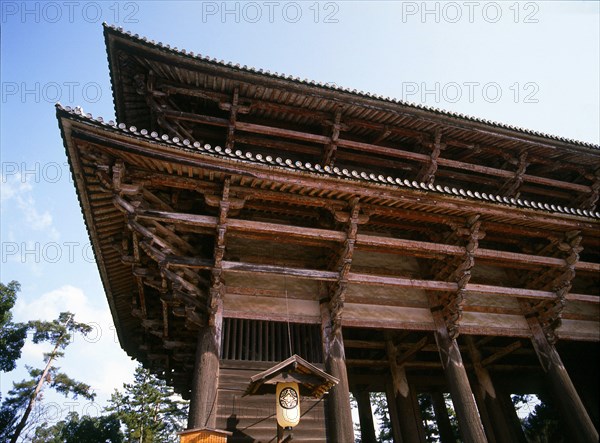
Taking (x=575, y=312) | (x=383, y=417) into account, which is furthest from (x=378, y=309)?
(x=383, y=417)

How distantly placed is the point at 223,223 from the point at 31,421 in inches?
1107

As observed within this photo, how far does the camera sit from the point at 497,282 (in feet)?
34.7

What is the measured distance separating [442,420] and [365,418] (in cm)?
289

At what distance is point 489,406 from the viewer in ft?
40.3

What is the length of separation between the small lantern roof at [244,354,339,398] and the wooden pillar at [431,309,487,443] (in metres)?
3.44

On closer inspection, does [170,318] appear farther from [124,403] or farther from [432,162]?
[124,403]

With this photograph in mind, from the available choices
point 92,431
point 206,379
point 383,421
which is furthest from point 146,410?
point 206,379

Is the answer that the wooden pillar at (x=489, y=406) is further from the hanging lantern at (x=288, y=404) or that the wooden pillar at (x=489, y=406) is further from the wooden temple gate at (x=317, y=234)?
the hanging lantern at (x=288, y=404)

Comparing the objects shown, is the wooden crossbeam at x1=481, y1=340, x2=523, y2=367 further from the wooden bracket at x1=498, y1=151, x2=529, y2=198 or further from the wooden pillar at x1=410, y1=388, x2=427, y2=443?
the wooden bracket at x1=498, y1=151, x2=529, y2=198

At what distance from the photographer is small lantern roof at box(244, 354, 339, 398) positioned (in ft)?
19.5

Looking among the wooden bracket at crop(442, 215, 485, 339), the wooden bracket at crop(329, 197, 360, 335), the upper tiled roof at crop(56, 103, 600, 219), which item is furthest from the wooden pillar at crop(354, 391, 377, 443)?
the upper tiled roof at crop(56, 103, 600, 219)

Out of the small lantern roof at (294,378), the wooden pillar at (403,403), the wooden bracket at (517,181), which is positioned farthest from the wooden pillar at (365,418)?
the small lantern roof at (294,378)

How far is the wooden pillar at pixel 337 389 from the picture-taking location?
6832mm

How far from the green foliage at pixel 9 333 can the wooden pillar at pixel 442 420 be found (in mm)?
29388
